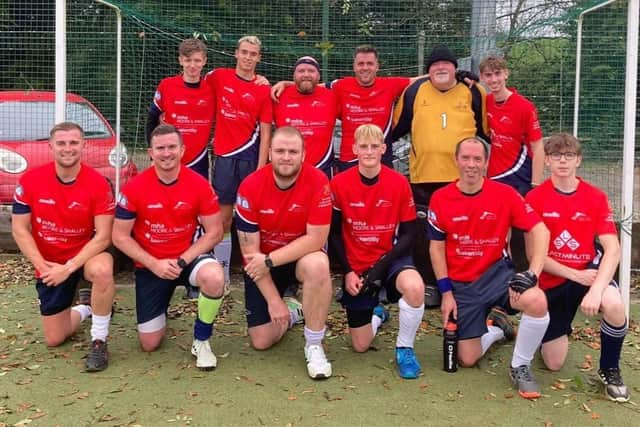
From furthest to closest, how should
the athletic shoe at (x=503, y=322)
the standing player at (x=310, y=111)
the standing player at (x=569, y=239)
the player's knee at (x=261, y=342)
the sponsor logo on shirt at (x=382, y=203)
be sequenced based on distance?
1. the standing player at (x=310, y=111)
2. the athletic shoe at (x=503, y=322)
3. the player's knee at (x=261, y=342)
4. the sponsor logo on shirt at (x=382, y=203)
5. the standing player at (x=569, y=239)

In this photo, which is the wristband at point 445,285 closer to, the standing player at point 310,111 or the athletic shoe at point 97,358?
the standing player at point 310,111

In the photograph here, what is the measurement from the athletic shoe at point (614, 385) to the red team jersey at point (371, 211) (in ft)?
4.46

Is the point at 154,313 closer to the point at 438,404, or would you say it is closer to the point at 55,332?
the point at 55,332

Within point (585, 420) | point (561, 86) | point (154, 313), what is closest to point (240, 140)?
point (154, 313)

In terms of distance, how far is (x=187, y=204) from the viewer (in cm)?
374

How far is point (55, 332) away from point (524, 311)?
9.22 ft

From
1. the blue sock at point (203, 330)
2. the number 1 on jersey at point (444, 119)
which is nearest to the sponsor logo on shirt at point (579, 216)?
the number 1 on jersey at point (444, 119)

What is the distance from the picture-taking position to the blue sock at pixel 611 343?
324cm

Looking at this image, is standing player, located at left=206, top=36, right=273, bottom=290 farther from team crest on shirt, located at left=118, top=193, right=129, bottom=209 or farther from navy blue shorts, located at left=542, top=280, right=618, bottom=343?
navy blue shorts, located at left=542, top=280, right=618, bottom=343

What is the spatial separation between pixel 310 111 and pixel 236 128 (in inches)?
25.3

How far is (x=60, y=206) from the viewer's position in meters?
3.75

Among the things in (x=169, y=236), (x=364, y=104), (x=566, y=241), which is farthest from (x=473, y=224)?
(x=169, y=236)

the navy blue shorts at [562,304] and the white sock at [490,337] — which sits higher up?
the navy blue shorts at [562,304]

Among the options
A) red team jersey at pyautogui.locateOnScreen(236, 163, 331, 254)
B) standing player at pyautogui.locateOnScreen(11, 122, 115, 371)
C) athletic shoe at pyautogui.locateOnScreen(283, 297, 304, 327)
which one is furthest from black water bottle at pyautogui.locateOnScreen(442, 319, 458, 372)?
standing player at pyautogui.locateOnScreen(11, 122, 115, 371)
